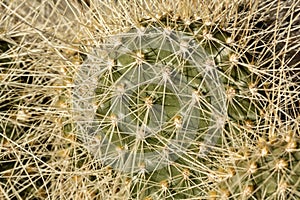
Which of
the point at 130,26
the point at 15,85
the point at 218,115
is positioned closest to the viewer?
the point at 218,115

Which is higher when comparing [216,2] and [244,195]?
[216,2]

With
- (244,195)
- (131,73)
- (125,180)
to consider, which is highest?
(131,73)

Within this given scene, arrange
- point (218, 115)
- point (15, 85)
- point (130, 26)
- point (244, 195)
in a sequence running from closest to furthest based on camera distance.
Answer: point (244, 195), point (218, 115), point (130, 26), point (15, 85)

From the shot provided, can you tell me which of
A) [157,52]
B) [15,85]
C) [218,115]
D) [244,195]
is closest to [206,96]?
[218,115]

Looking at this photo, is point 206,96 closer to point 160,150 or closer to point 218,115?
point 218,115
